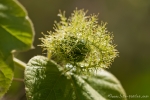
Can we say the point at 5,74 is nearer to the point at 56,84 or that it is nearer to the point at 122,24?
the point at 56,84

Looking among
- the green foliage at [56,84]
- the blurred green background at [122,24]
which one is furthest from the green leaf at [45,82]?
the blurred green background at [122,24]

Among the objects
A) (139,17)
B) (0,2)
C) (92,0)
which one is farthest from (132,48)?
(0,2)

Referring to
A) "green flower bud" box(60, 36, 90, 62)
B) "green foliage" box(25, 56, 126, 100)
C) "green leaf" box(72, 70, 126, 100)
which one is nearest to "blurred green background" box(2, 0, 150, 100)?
"green leaf" box(72, 70, 126, 100)

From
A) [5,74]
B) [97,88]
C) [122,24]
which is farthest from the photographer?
[122,24]

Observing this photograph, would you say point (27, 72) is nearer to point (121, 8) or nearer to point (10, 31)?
point (10, 31)

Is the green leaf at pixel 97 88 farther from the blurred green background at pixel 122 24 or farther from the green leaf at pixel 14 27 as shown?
the blurred green background at pixel 122 24

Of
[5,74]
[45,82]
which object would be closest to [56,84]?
[45,82]
